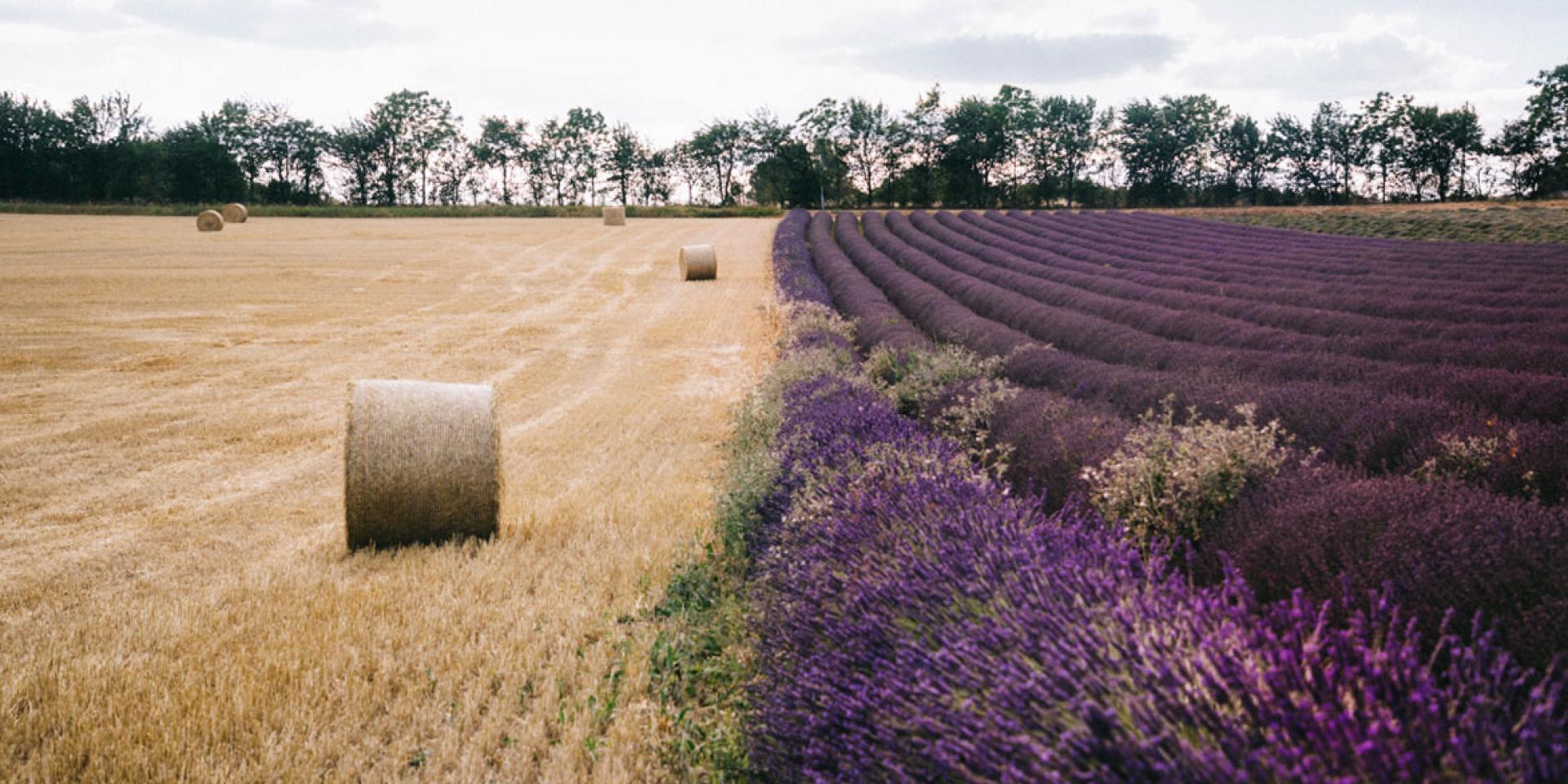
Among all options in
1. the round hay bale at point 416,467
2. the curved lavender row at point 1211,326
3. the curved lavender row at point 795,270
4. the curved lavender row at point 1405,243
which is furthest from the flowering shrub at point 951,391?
the curved lavender row at point 1405,243

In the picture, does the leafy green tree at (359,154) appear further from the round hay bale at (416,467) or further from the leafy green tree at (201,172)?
the round hay bale at (416,467)

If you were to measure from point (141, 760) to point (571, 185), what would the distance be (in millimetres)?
74163

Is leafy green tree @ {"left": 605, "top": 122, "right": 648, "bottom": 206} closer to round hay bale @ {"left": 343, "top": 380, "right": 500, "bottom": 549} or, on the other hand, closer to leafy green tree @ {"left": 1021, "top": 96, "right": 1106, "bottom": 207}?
leafy green tree @ {"left": 1021, "top": 96, "right": 1106, "bottom": 207}

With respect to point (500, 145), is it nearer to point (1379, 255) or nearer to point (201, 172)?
point (201, 172)

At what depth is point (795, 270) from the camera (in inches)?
814

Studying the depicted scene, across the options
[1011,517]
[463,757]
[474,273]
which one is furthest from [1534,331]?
[474,273]

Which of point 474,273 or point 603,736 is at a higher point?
point 474,273

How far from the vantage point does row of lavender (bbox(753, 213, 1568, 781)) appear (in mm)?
1396

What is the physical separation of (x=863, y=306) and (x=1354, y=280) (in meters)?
7.43

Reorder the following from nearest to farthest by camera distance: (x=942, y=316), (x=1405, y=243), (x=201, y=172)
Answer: (x=942, y=316) < (x=1405, y=243) < (x=201, y=172)

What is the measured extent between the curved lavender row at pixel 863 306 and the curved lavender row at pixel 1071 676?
21.9ft

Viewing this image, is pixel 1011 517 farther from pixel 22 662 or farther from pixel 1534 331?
pixel 1534 331

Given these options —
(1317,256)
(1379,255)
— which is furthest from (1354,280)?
(1379,255)

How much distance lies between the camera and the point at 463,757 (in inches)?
116
